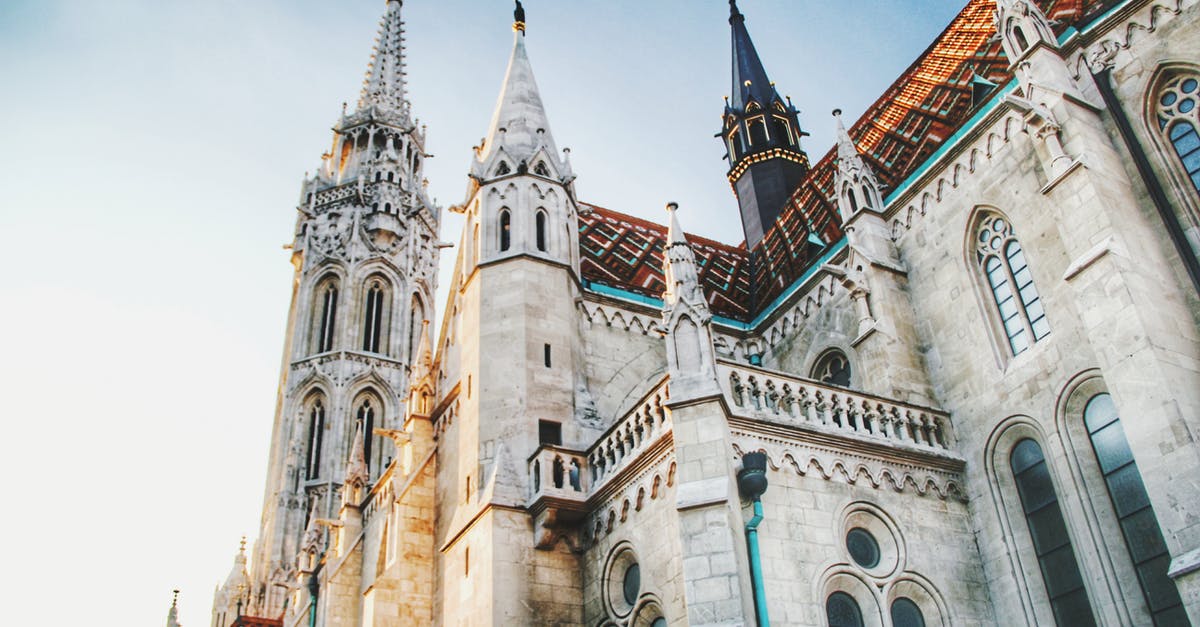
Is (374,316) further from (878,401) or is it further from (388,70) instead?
(878,401)

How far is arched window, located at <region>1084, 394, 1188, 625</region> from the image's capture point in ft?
37.0

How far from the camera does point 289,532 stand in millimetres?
36969

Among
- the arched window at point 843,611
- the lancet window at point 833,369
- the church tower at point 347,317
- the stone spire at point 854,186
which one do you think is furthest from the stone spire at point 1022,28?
the church tower at point 347,317

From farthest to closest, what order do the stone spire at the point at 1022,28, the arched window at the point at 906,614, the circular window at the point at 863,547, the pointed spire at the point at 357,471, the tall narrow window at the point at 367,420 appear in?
the tall narrow window at the point at 367,420 → the pointed spire at the point at 357,471 → the stone spire at the point at 1022,28 → the circular window at the point at 863,547 → the arched window at the point at 906,614

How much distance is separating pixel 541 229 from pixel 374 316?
2708 cm

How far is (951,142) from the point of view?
16281 mm

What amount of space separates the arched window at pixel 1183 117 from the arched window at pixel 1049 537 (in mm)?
4072

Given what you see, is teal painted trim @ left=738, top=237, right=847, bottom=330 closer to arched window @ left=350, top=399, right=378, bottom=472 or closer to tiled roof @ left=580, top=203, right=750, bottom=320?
tiled roof @ left=580, top=203, right=750, bottom=320

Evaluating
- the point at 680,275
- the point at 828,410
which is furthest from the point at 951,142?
the point at 680,275

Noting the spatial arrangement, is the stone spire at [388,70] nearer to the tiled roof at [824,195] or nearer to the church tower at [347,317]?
the church tower at [347,317]

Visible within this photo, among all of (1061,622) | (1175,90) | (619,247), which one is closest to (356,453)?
(619,247)

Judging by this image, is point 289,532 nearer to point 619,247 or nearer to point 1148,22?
point 619,247

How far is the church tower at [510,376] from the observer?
13.9m

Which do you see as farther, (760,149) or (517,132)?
(760,149)
